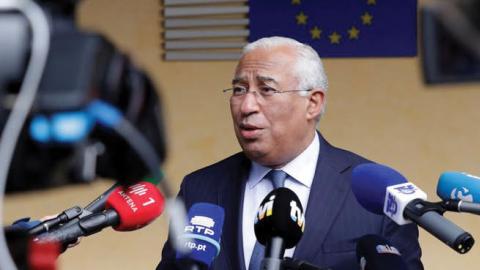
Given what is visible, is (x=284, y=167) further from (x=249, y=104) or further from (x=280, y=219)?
(x=280, y=219)

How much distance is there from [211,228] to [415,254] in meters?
0.67

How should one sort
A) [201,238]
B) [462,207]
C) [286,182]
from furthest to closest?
[286,182]
[201,238]
[462,207]

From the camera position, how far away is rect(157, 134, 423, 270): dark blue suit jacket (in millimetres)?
2684

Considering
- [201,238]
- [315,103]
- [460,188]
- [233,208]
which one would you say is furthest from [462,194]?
[315,103]

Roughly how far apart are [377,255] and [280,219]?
28 cm

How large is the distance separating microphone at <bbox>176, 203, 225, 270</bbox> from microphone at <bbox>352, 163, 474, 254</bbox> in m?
0.34

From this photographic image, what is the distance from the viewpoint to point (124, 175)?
4.52ft

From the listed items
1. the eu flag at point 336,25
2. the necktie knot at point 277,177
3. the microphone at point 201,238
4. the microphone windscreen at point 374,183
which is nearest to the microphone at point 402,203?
the microphone windscreen at point 374,183

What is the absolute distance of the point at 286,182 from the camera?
115 inches

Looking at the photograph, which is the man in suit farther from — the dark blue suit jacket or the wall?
the wall

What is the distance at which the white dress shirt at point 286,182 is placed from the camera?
2872 millimetres

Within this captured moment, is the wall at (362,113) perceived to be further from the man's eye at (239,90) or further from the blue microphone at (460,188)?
the blue microphone at (460,188)

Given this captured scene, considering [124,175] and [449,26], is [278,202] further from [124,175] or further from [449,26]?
[449,26]

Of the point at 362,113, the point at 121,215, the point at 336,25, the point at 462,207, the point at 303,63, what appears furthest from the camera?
Answer: the point at 362,113
